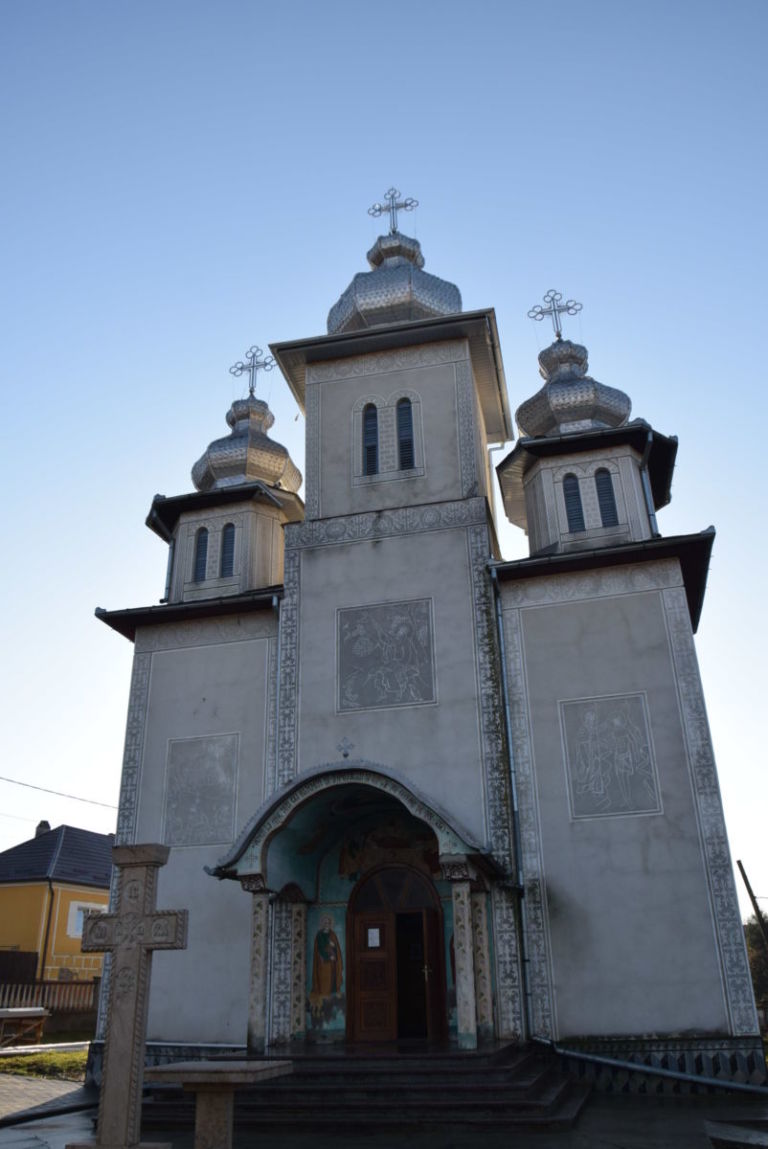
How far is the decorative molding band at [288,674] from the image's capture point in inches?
568

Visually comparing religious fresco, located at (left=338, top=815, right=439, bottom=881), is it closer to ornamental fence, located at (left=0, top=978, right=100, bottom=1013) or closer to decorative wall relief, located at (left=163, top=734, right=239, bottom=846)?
decorative wall relief, located at (left=163, top=734, right=239, bottom=846)

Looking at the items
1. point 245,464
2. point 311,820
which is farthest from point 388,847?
point 245,464

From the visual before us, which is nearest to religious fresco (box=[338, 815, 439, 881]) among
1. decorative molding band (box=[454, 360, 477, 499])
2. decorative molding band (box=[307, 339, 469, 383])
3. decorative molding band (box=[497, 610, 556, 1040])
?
decorative molding band (box=[497, 610, 556, 1040])

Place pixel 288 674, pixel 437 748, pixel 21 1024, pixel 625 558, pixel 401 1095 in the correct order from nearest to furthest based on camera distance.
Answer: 1. pixel 401 1095
2. pixel 437 748
3. pixel 625 558
4. pixel 288 674
5. pixel 21 1024

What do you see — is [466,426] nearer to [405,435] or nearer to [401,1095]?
[405,435]

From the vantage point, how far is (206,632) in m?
16.1

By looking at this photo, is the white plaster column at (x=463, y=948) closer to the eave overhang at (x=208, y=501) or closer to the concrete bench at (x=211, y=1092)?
the concrete bench at (x=211, y=1092)

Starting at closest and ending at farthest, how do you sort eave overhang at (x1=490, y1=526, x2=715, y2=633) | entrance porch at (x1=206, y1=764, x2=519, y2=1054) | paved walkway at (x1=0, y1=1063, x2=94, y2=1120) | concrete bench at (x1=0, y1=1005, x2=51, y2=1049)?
1. paved walkway at (x1=0, y1=1063, x2=94, y2=1120)
2. entrance porch at (x1=206, y1=764, x2=519, y2=1054)
3. eave overhang at (x1=490, y1=526, x2=715, y2=633)
4. concrete bench at (x1=0, y1=1005, x2=51, y2=1049)

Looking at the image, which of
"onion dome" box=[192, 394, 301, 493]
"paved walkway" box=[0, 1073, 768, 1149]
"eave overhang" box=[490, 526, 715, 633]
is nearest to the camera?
"paved walkway" box=[0, 1073, 768, 1149]

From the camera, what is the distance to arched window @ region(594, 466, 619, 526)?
53.0 ft

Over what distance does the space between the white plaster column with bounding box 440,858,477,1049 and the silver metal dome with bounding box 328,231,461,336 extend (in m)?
10.8

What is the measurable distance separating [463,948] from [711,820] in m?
3.85

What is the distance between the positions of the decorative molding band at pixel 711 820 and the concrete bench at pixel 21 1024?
13.0 meters

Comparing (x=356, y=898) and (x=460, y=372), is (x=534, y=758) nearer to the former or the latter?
(x=356, y=898)
